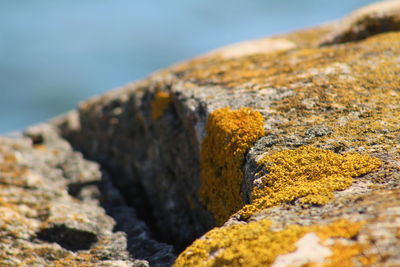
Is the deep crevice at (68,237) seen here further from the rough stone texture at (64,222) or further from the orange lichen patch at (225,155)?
the orange lichen patch at (225,155)

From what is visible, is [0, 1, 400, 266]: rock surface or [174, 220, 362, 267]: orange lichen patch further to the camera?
[0, 1, 400, 266]: rock surface

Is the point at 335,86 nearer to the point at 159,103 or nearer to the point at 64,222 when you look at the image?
the point at 159,103

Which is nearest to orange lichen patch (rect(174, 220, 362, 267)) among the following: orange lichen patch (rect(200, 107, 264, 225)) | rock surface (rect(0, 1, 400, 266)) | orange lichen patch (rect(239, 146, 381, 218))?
rock surface (rect(0, 1, 400, 266))

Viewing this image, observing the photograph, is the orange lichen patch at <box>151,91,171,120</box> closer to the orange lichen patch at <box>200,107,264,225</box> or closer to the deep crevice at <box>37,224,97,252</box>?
the orange lichen patch at <box>200,107,264,225</box>

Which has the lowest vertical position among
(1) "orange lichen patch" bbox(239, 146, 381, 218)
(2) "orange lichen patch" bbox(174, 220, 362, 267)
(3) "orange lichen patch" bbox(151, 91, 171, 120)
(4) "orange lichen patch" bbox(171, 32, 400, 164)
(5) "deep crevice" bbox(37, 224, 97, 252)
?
(2) "orange lichen patch" bbox(174, 220, 362, 267)

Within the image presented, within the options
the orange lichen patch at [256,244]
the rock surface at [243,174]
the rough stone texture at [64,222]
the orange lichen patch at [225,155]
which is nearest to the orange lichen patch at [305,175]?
the rock surface at [243,174]

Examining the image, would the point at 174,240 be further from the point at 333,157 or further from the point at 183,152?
the point at 333,157
